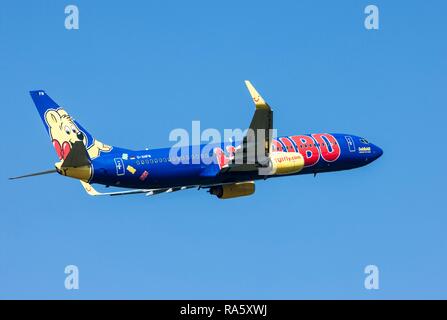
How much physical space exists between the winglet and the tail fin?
1347 cm

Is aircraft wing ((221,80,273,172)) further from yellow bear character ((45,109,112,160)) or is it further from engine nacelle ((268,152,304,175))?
yellow bear character ((45,109,112,160))

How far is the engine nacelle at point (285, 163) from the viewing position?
292 feet

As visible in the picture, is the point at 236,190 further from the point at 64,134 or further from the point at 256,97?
the point at 256,97

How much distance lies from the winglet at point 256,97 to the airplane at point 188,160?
64 millimetres

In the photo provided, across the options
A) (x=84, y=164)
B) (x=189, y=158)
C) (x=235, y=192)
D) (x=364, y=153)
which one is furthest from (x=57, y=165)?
(x=364, y=153)

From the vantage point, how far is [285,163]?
89500 millimetres

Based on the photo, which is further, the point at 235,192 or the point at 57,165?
the point at 235,192

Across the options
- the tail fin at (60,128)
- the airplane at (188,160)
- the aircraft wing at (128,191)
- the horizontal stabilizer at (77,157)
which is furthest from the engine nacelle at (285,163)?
the horizontal stabilizer at (77,157)

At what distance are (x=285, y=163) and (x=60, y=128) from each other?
640 inches

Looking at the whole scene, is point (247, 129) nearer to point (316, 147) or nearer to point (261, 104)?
point (261, 104)

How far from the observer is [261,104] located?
79.9m

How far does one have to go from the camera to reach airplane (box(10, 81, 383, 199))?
83.4 meters

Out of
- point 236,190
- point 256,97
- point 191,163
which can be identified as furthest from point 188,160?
point 256,97

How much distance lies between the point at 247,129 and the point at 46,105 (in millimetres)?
14769
